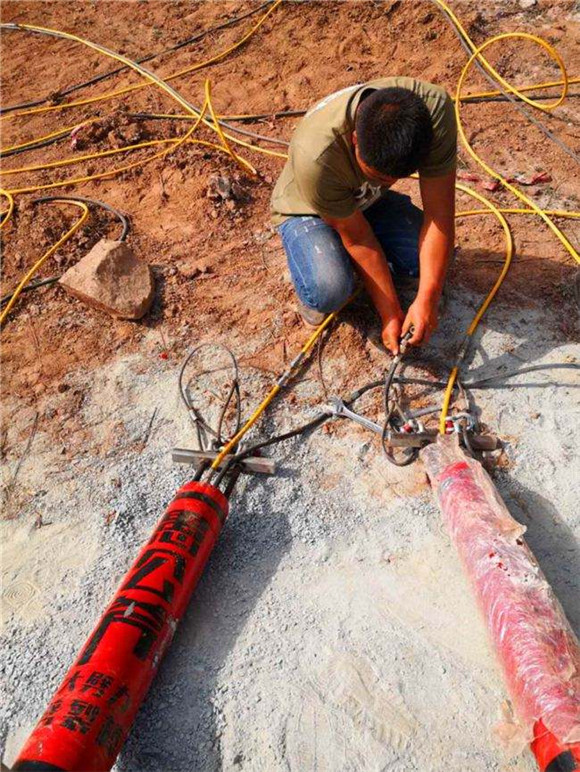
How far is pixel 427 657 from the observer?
2088mm

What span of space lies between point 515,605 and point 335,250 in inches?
69.0

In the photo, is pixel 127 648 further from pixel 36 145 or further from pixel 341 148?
pixel 36 145

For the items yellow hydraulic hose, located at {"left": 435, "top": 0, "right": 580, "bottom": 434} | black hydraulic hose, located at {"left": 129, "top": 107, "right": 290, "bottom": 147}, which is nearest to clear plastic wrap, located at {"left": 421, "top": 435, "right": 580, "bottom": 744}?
yellow hydraulic hose, located at {"left": 435, "top": 0, "right": 580, "bottom": 434}

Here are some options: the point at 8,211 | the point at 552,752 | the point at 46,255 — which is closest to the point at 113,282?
the point at 46,255

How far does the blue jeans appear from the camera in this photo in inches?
114

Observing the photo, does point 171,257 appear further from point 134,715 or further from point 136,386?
point 134,715

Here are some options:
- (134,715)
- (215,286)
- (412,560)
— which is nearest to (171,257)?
(215,286)

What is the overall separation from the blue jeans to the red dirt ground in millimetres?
306

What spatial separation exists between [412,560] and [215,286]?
1906mm

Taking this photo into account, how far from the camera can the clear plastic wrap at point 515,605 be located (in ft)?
5.47

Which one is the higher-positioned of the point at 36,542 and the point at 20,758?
the point at 20,758

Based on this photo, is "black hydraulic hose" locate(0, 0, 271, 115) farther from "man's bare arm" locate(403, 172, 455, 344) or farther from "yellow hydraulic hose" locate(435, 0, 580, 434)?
"man's bare arm" locate(403, 172, 455, 344)

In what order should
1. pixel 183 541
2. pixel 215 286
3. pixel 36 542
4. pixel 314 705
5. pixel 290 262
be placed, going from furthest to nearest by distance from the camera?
1. pixel 215 286
2. pixel 290 262
3. pixel 36 542
4. pixel 183 541
5. pixel 314 705

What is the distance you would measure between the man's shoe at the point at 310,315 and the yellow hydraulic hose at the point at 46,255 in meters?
1.61
